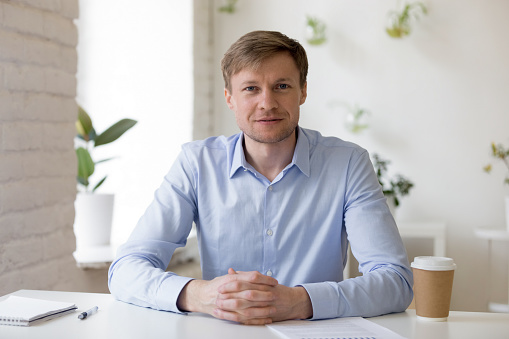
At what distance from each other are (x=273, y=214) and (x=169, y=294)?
0.47 metres

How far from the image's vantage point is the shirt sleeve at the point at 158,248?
1356 mm

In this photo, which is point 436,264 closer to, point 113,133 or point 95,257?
point 95,257

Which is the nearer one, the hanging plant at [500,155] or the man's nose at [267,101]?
the man's nose at [267,101]

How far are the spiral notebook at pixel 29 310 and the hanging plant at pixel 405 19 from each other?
268cm

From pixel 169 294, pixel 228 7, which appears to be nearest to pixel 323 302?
pixel 169 294

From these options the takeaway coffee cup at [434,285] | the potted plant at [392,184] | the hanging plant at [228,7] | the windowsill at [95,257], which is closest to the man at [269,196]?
the takeaway coffee cup at [434,285]

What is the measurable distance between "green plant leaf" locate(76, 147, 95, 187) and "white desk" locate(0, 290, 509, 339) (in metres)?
1.35

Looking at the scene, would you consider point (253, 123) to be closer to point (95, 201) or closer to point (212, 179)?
point (212, 179)

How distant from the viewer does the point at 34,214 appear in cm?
192

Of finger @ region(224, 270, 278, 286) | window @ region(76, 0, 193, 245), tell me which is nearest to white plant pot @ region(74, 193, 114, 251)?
window @ region(76, 0, 193, 245)

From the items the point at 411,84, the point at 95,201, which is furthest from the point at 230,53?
the point at 411,84

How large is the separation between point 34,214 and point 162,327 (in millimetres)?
916

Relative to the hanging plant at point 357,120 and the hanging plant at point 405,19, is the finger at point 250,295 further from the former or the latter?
the hanging plant at point 405,19

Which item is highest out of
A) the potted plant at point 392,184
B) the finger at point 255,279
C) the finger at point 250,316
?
the potted plant at point 392,184
